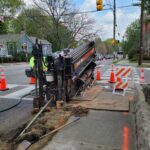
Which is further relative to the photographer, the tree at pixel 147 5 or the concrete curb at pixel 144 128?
the tree at pixel 147 5

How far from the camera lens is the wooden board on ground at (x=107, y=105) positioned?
6.48m

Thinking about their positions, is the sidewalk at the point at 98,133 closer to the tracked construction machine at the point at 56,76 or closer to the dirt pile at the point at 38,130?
the dirt pile at the point at 38,130

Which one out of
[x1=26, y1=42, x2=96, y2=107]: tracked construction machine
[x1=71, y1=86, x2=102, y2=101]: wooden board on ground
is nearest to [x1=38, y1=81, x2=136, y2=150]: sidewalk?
[x1=26, y1=42, x2=96, y2=107]: tracked construction machine

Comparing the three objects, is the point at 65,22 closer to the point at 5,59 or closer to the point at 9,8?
the point at 5,59

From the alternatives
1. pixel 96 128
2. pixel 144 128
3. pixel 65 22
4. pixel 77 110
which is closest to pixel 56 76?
pixel 77 110

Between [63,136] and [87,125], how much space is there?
81cm

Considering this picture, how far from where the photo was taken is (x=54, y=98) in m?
6.77

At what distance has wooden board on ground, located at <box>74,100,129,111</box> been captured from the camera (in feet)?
21.3

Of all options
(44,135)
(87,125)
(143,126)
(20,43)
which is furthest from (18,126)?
(20,43)

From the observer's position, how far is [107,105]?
685 centimetres

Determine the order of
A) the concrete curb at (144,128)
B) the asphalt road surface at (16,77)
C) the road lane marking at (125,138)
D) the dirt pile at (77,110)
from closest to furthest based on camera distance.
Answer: the concrete curb at (144,128) → the road lane marking at (125,138) → the dirt pile at (77,110) → the asphalt road surface at (16,77)

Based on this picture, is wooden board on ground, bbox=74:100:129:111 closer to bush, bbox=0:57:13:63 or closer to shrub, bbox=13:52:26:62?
bush, bbox=0:57:13:63

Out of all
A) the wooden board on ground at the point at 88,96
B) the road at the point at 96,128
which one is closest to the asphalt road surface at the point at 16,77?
the wooden board on ground at the point at 88,96

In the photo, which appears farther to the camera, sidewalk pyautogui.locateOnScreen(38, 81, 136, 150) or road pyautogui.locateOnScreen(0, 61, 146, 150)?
road pyautogui.locateOnScreen(0, 61, 146, 150)
